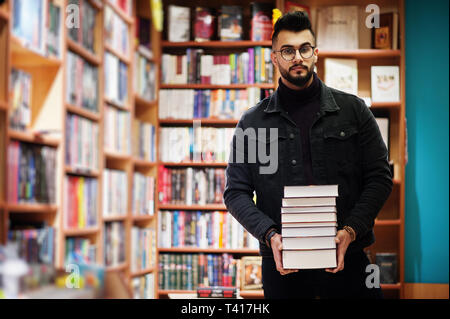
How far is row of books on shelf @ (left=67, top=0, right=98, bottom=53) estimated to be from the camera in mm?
2219

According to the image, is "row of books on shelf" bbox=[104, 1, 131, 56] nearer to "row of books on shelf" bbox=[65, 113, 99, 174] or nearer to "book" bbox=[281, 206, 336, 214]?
"row of books on shelf" bbox=[65, 113, 99, 174]

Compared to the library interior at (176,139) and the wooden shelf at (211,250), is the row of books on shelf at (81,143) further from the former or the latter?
the wooden shelf at (211,250)

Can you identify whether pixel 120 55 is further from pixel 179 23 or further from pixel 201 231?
pixel 201 231

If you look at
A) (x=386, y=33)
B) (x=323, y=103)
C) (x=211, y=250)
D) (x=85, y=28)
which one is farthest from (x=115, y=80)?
(x=386, y=33)

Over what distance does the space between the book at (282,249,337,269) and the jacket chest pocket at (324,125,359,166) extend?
29cm

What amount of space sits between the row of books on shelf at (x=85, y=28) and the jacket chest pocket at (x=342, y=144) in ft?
3.31

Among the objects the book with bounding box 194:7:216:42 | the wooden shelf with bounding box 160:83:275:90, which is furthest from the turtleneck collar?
the wooden shelf with bounding box 160:83:275:90

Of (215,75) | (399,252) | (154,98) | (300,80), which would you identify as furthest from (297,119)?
(399,252)

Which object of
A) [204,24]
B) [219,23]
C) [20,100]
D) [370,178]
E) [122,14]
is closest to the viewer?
[370,178]

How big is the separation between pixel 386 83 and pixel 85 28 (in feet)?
6.63

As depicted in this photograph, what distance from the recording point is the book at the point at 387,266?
3649 millimetres

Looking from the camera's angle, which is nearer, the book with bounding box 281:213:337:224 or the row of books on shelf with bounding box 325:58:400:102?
the book with bounding box 281:213:337:224

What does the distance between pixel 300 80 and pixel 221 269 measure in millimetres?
2012

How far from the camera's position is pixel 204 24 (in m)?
3.21
